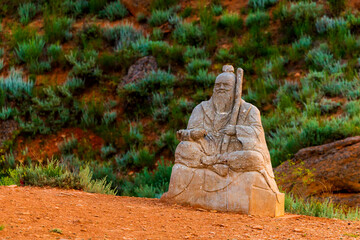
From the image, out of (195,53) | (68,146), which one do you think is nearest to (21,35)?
(68,146)

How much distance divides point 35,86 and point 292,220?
1145 cm

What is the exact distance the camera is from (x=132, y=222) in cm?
606

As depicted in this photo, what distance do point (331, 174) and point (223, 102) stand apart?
3.17 m

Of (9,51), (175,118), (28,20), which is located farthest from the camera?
(28,20)

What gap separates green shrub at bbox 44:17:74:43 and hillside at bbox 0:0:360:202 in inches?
1.7

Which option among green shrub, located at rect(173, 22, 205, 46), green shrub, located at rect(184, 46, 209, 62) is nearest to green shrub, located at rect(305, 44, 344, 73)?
green shrub, located at rect(184, 46, 209, 62)

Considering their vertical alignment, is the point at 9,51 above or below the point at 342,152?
above

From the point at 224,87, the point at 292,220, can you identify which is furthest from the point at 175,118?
the point at 292,220

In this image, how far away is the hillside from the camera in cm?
1314

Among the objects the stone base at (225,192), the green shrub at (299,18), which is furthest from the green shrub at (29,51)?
the stone base at (225,192)

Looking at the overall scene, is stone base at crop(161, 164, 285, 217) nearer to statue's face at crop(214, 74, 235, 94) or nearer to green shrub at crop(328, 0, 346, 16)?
statue's face at crop(214, 74, 235, 94)

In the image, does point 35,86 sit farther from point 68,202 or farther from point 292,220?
point 292,220

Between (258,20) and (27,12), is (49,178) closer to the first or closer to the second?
(258,20)

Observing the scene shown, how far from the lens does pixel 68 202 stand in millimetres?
6941
